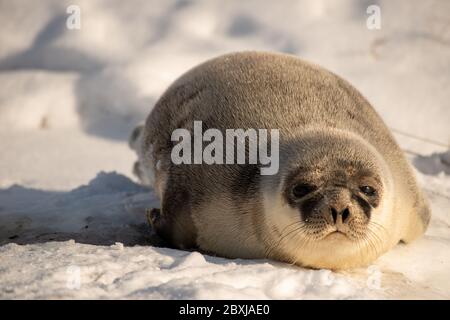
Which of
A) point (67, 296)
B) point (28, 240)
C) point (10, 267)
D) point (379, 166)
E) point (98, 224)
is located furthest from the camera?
point (98, 224)

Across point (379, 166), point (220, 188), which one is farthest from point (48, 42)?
point (379, 166)

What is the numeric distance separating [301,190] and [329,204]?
0.60ft

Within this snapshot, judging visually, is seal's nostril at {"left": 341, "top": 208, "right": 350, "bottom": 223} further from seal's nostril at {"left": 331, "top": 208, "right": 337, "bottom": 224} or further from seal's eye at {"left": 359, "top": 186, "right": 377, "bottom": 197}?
seal's eye at {"left": 359, "top": 186, "right": 377, "bottom": 197}

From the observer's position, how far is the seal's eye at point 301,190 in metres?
2.72

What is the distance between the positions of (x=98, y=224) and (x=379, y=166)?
143 cm

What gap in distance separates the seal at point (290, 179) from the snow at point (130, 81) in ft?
0.99

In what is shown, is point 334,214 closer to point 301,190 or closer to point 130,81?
point 301,190

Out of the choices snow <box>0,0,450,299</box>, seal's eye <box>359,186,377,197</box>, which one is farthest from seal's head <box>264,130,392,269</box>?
snow <box>0,0,450,299</box>

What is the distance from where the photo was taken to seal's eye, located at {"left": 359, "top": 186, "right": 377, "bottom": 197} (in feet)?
8.99

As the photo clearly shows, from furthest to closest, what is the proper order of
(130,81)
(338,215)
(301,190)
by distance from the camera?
(130,81), (301,190), (338,215)

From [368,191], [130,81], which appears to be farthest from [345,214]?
[130,81]

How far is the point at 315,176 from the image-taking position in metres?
2.73

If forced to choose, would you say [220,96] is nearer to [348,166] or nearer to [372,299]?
[348,166]

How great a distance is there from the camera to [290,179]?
2.81 metres
